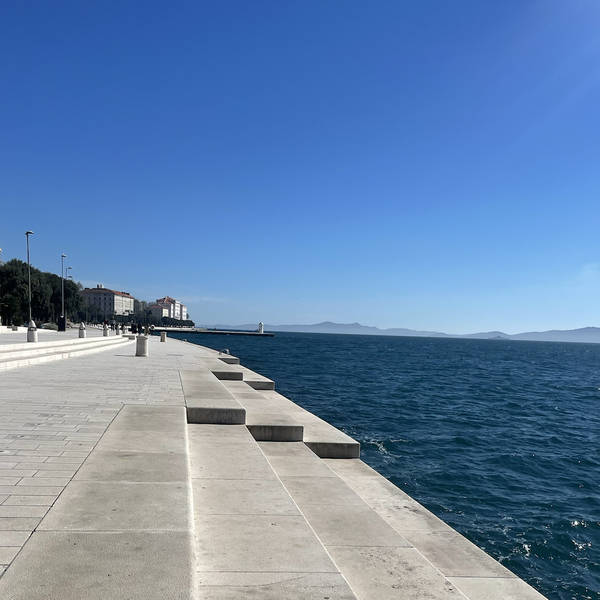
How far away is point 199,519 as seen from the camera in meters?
4.59

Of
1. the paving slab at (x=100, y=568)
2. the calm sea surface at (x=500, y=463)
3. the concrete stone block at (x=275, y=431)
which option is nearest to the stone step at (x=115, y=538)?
the paving slab at (x=100, y=568)

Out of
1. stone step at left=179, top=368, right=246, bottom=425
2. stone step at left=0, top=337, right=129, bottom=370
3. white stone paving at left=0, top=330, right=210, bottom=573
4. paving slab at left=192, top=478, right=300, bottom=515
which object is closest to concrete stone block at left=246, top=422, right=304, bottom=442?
stone step at left=179, top=368, right=246, bottom=425

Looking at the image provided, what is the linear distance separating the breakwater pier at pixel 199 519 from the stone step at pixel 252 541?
0.05 ft

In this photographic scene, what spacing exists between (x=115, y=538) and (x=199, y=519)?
1097 mm

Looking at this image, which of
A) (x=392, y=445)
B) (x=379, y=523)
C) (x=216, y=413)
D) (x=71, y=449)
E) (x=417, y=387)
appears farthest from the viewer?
(x=417, y=387)

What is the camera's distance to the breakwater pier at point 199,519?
10.5 feet

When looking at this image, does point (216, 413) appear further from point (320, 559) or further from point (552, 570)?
point (552, 570)

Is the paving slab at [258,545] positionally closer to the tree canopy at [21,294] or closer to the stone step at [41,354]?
the stone step at [41,354]

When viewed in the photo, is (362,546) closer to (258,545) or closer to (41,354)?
(258,545)

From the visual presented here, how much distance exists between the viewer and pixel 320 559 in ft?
12.0

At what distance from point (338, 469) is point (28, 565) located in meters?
6.61

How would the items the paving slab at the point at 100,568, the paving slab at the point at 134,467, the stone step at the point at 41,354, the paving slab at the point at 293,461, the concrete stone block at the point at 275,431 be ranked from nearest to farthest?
1. the paving slab at the point at 100,568
2. the paving slab at the point at 134,467
3. the paving slab at the point at 293,461
4. the concrete stone block at the point at 275,431
5. the stone step at the point at 41,354

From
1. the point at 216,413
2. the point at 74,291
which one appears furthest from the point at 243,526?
the point at 74,291

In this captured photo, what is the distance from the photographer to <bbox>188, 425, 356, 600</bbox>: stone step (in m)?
3.26
